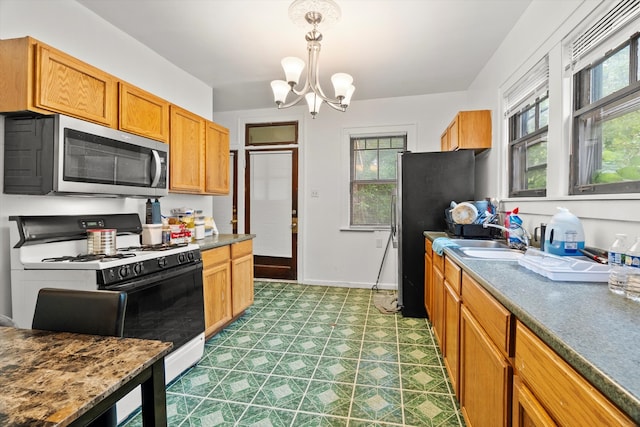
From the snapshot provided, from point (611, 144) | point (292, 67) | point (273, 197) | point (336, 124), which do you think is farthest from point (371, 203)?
point (611, 144)

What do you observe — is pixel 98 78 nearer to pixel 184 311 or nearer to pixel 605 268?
pixel 184 311

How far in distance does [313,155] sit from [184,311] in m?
2.89

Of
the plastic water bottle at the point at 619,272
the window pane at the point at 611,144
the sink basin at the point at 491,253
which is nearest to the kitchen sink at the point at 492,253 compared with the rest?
the sink basin at the point at 491,253

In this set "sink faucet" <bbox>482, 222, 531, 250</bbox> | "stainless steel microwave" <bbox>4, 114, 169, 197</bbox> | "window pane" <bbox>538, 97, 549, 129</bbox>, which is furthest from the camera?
"window pane" <bbox>538, 97, 549, 129</bbox>

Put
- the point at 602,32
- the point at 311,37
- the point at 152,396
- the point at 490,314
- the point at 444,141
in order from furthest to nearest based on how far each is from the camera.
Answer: the point at 444,141, the point at 311,37, the point at 602,32, the point at 490,314, the point at 152,396

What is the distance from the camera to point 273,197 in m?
4.66

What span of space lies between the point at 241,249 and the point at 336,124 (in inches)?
89.2

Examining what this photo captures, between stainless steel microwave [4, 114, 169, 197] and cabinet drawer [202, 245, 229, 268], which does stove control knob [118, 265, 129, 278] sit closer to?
stainless steel microwave [4, 114, 169, 197]

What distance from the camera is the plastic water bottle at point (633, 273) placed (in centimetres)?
98

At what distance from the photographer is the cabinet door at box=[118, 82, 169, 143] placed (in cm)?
222

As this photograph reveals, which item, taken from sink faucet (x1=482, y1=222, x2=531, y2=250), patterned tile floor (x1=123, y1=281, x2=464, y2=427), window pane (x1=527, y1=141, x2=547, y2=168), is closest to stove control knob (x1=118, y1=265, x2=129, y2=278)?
patterned tile floor (x1=123, y1=281, x2=464, y2=427)

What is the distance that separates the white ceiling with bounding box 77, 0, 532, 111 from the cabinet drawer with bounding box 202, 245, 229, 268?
1.81m

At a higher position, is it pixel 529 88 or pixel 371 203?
pixel 529 88

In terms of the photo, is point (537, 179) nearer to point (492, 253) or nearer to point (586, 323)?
point (492, 253)
